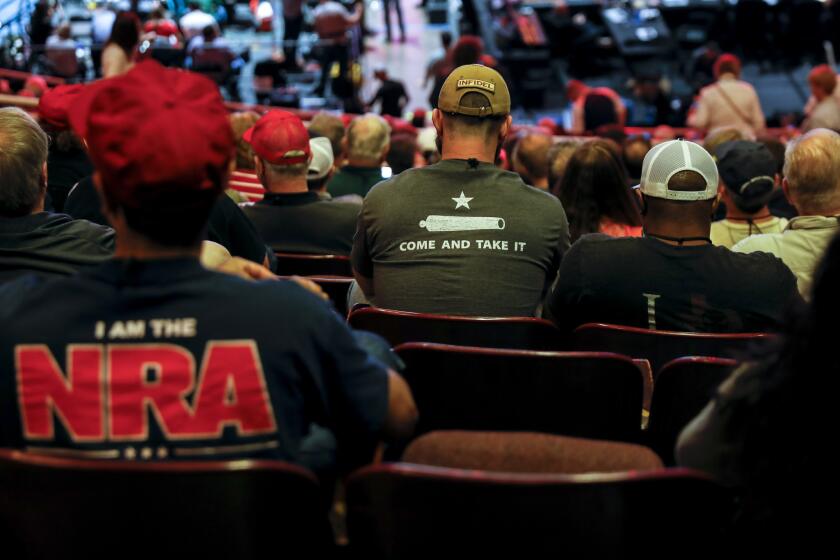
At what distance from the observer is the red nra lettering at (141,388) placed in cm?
169

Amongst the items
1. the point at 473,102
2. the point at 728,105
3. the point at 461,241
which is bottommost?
the point at 728,105

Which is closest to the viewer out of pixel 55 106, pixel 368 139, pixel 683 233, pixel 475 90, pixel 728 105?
pixel 683 233

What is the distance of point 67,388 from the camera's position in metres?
1.70

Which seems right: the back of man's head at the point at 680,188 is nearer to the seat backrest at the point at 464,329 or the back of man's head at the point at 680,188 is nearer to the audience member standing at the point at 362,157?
the seat backrest at the point at 464,329

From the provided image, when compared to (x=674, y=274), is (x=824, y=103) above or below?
below

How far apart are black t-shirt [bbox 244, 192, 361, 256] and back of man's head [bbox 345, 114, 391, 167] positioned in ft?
4.12

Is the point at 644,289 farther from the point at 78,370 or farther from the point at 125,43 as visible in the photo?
the point at 125,43

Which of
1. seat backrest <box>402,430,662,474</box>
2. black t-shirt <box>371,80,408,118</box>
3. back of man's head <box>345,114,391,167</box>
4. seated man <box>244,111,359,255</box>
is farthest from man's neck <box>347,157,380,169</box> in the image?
black t-shirt <box>371,80,408,118</box>

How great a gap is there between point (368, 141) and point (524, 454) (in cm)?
377

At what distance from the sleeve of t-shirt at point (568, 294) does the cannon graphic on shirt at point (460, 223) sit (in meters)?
0.27

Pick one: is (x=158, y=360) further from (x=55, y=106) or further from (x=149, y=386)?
(x=55, y=106)

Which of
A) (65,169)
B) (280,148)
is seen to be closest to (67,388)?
(280,148)

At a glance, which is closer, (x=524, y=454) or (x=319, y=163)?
(x=524, y=454)

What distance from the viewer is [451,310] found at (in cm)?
313
